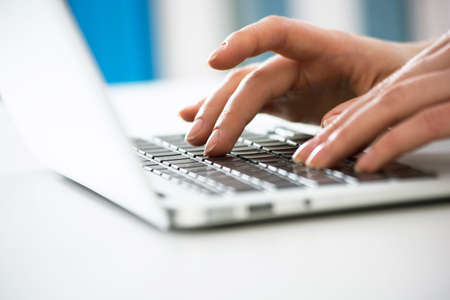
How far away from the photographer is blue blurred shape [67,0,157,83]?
4.43 m

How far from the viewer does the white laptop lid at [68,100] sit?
0.43 metres

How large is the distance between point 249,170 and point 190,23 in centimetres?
447

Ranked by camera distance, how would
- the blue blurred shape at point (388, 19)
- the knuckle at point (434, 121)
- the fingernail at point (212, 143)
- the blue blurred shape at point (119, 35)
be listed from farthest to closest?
the blue blurred shape at point (388, 19) → the blue blurred shape at point (119, 35) → the fingernail at point (212, 143) → the knuckle at point (434, 121)

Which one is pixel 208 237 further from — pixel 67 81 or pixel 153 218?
pixel 67 81

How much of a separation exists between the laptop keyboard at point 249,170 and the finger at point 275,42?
122 mm

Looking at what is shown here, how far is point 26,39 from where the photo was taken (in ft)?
1.74

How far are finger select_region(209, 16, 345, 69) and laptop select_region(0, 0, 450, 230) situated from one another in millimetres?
182

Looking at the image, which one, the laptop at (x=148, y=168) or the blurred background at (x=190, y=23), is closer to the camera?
the laptop at (x=148, y=168)

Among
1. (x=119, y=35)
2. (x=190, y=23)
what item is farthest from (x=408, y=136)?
(x=190, y=23)

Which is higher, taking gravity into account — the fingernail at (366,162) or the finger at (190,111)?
the fingernail at (366,162)

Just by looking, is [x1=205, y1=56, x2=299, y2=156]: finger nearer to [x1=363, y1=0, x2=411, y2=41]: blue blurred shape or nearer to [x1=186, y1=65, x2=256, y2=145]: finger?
[x1=186, y1=65, x2=256, y2=145]: finger

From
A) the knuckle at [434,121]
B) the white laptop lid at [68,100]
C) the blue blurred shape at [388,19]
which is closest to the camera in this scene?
the white laptop lid at [68,100]

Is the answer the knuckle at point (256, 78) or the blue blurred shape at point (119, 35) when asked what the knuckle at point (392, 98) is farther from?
the blue blurred shape at point (119, 35)

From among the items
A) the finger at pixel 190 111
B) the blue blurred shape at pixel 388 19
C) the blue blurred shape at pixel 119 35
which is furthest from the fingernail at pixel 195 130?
the blue blurred shape at pixel 388 19
